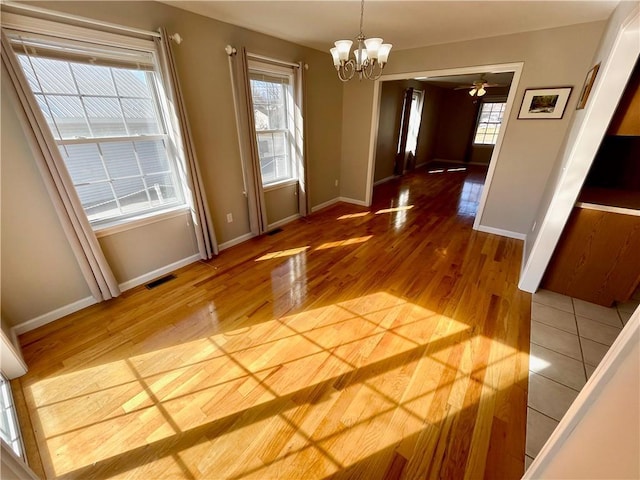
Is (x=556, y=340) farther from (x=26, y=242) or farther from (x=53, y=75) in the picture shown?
(x=53, y=75)

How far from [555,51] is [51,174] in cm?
476

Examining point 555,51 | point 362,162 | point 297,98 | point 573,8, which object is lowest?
point 362,162

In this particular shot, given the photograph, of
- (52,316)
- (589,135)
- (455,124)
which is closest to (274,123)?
(52,316)

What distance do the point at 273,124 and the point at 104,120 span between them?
1.95 m

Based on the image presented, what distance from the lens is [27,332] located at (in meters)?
1.99

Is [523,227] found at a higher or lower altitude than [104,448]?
higher

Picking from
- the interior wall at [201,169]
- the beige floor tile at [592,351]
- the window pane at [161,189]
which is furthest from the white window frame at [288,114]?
the beige floor tile at [592,351]

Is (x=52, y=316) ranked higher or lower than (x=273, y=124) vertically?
lower

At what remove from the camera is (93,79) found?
2.00 metres

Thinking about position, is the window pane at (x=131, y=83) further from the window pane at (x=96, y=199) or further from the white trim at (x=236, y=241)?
the white trim at (x=236, y=241)

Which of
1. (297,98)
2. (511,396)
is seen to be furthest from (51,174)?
(511,396)

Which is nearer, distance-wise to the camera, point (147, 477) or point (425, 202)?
point (147, 477)

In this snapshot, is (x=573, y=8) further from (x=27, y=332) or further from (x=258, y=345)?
(x=27, y=332)

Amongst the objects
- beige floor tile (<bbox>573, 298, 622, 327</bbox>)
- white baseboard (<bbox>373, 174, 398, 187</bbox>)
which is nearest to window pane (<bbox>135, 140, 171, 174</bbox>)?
beige floor tile (<bbox>573, 298, 622, 327</bbox>)
